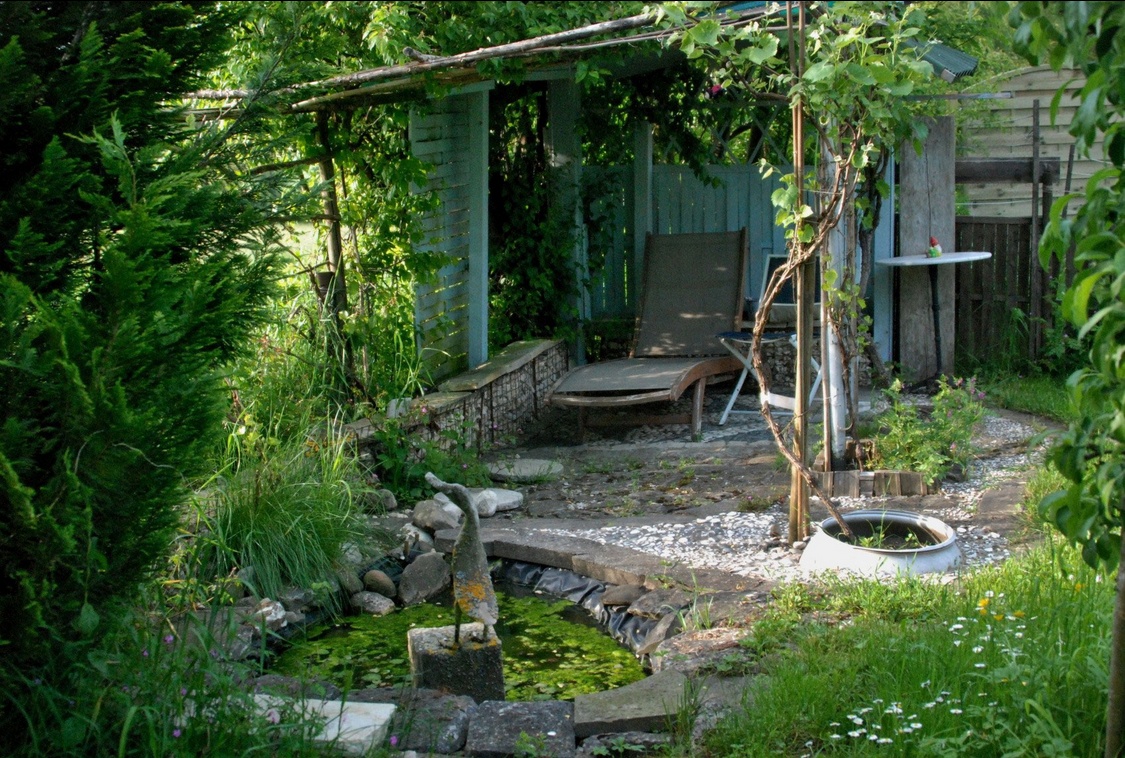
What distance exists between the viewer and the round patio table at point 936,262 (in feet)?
26.2

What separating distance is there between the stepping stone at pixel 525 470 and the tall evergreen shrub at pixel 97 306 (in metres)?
3.42

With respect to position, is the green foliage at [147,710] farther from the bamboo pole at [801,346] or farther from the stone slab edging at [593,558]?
the bamboo pole at [801,346]

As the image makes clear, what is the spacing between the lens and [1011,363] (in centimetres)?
834

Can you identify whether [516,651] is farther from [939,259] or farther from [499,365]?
[939,259]

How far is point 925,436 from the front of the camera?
5781 millimetres

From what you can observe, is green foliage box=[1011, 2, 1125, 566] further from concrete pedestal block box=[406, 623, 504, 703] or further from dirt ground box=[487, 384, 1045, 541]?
dirt ground box=[487, 384, 1045, 541]

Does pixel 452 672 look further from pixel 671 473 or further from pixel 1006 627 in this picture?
pixel 671 473

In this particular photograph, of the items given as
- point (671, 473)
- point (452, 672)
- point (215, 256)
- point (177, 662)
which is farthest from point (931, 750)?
point (671, 473)

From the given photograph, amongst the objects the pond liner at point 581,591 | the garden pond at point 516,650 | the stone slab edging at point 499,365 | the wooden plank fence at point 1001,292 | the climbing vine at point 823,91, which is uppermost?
the climbing vine at point 823,91

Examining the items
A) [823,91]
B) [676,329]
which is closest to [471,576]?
[823,91]

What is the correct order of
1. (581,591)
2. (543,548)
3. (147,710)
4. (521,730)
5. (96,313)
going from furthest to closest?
(543,548)
(581,591)
(521,730)
(96,313)
(147,710)

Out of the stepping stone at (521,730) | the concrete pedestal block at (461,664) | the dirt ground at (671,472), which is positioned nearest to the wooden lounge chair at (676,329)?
the dirt ground at (671,472)

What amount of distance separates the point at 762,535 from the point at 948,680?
7.08 feet

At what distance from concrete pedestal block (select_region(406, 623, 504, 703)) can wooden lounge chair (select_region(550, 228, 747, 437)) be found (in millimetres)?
3693
